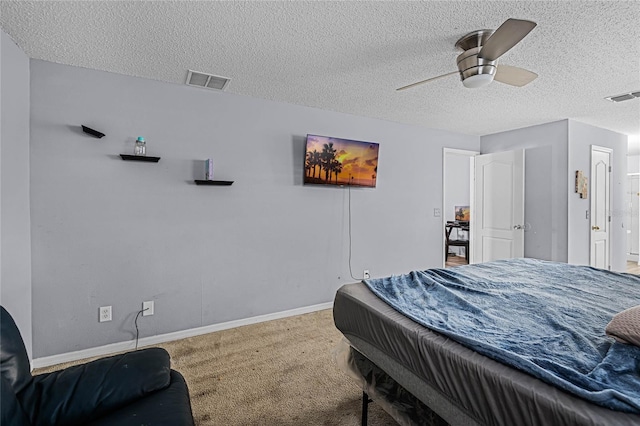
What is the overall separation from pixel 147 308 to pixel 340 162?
2.46 meters

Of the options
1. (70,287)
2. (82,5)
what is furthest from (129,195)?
(82,5)

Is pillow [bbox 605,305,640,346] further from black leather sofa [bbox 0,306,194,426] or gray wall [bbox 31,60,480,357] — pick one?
gray wall [bbox 31,60,480,357]

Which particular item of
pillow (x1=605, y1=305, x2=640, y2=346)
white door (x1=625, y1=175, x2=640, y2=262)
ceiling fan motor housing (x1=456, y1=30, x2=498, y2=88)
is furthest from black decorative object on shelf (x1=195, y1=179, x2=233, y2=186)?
white door (x1=625, y1=175, x2=640, y2=262)

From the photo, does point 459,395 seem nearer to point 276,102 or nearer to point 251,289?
point 251,289

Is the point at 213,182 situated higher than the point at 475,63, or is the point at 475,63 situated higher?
the point at 475,63

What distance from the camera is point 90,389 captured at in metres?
1.22

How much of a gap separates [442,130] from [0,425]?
5.00 meters

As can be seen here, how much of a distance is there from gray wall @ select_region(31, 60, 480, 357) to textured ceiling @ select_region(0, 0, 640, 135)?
28cm

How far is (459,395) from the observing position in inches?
44.9

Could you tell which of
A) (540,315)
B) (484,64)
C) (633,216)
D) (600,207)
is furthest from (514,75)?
(633,216)

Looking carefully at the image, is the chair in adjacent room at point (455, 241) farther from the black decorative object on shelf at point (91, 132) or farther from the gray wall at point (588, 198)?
the black decorative object on shelf at point (91, 132)

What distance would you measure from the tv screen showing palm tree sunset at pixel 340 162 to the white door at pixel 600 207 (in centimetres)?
315

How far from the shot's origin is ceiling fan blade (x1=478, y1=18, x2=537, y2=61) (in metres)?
1.50

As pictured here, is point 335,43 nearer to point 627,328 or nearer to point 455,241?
point 627,328
